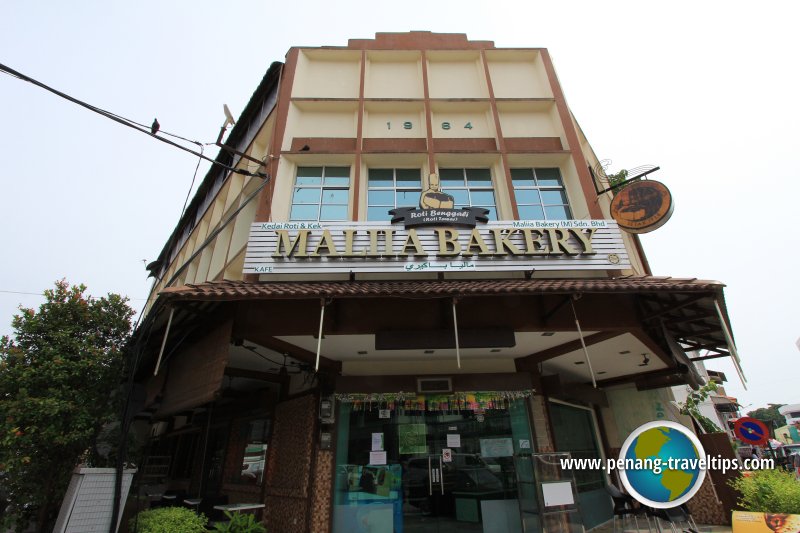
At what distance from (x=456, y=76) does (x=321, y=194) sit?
19.4 feet

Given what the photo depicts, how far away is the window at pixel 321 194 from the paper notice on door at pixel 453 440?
5.55 meters

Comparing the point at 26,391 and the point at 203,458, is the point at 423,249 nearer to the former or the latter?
the point at 26,391

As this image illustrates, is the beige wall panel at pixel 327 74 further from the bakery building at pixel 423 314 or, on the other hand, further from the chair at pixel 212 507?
the chair at pixel 212 507

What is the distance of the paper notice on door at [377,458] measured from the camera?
8062 millimetres

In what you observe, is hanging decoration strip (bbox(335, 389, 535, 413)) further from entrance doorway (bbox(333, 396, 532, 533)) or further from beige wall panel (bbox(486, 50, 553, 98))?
beige wall panel (bbox(486, 50, 553, 98))

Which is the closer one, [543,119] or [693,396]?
[543,119]

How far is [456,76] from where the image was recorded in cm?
1196

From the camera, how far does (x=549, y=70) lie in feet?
38.0

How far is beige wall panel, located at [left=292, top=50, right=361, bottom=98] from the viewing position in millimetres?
11403

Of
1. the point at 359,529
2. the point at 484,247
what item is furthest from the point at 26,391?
the point at 484,247

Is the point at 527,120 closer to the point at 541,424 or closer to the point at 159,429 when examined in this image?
the point at 541,424

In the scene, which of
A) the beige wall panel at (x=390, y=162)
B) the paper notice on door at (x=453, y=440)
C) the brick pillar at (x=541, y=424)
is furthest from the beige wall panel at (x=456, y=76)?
the paper notice on door at (x=453, y=440)

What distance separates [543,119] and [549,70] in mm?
1804

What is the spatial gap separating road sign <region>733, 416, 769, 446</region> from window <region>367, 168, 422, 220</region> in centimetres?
1171
